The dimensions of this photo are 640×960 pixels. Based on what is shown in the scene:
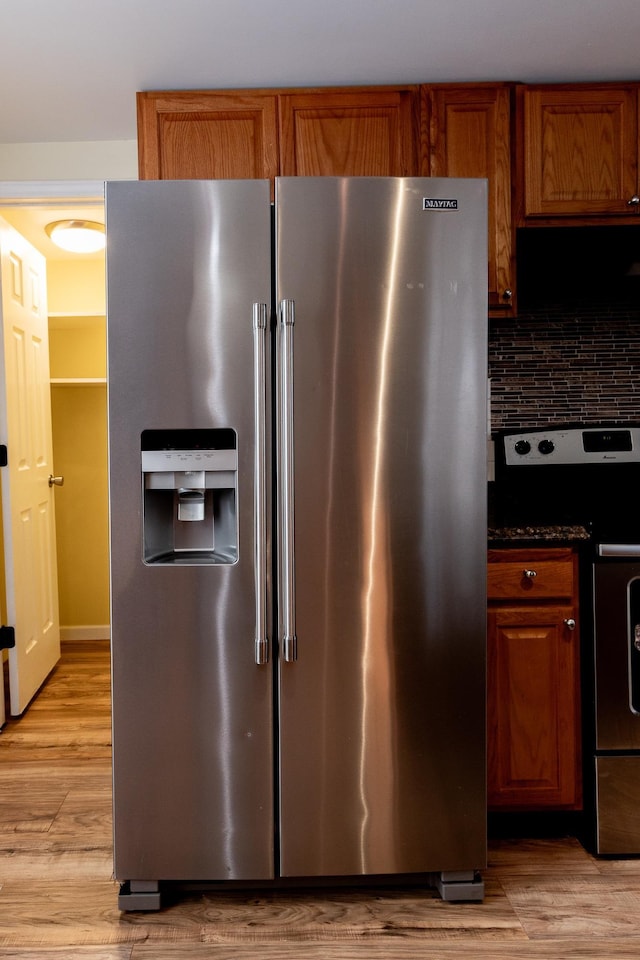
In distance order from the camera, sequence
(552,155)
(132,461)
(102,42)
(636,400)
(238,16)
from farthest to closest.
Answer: (636,400) → (552,155) → (102,42) → (238,16) → (132,461)

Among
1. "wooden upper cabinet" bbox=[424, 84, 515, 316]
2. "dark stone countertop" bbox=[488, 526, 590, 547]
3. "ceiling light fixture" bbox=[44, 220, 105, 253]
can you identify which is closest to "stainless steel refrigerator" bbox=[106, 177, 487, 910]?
"dark stone countertop" bbox=[488, 526, 590, 547]

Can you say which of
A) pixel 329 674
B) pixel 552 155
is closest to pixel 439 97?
pixel 552 155

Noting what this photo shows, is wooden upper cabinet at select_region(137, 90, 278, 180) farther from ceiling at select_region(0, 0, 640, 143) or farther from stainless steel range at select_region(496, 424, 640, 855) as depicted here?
stainless steel range at select_region(496, 424, 640, 855)

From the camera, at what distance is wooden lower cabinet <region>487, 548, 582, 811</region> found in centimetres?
205

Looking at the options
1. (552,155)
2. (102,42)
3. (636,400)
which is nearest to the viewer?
(102,42)

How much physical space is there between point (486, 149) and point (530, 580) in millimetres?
1371

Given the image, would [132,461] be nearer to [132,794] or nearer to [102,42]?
[132,794]

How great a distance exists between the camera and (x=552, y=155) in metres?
2.28

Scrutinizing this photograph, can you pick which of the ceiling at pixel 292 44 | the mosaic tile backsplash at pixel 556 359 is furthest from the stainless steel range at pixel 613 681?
the ceiling at pixel 292 44

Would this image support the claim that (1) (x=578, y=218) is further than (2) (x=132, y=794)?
Yes

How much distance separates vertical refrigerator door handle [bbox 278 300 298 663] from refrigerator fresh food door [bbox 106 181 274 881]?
4 centimetres

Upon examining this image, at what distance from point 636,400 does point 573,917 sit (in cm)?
170

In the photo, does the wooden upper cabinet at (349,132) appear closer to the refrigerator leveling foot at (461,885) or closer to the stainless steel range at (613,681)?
the stainless steel range at (613,681)

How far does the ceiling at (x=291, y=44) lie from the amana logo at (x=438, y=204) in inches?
23.2
